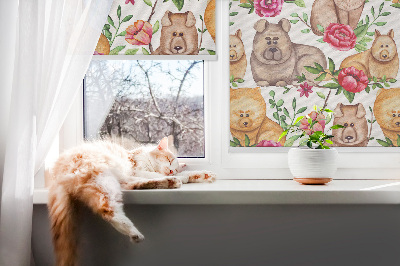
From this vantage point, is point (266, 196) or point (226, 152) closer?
point (266, 196)

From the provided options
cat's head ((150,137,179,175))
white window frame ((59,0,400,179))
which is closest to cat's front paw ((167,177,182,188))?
cat's head ((150,137,179,175))

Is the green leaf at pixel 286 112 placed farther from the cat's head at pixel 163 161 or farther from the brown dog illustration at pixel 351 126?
the cat's head at pixel 163 161

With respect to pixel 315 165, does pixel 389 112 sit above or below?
above

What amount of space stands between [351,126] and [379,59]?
0.31 meters

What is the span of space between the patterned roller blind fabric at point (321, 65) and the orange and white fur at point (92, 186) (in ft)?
1.71

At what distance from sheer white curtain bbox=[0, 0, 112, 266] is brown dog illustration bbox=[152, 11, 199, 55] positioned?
281mm

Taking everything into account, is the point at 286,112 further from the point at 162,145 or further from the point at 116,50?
the point at 116,50

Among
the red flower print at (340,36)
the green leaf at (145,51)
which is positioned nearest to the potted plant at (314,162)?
the red flower print at (340,36)

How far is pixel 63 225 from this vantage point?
115 cm

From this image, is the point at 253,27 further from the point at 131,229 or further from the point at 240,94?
the point at 131,229

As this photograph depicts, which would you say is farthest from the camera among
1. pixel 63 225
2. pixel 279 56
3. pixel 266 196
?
pixel 279 56

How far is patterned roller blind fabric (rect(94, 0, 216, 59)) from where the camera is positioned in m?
1.54

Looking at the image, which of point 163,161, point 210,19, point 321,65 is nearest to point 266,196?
point 163,161

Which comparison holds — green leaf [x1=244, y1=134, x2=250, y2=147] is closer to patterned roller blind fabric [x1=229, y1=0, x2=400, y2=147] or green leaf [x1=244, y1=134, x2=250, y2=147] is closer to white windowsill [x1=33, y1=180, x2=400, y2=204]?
patterned roller blind fabric [x1=229, y1=0, x2=400, y2=147]
